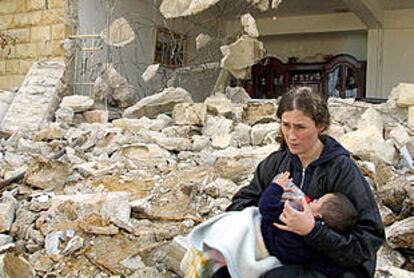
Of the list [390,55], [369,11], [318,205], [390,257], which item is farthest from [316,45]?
[318,205]

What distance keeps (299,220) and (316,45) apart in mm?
7799

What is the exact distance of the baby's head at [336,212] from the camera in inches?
57.3

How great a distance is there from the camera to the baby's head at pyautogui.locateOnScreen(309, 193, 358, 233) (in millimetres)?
1455

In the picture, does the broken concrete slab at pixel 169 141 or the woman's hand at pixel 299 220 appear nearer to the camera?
the woman's hand at pixel 299 220

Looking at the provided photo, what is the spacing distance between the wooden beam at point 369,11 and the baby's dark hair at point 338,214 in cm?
532

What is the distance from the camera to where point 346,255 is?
145cm

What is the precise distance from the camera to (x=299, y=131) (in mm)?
1569

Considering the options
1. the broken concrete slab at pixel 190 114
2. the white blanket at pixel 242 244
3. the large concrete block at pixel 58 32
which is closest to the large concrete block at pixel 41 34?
the large concrete block at pixel 58 32

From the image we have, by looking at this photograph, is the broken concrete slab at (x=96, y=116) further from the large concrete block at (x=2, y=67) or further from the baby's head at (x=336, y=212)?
the baby's head at (x=336, y=212)

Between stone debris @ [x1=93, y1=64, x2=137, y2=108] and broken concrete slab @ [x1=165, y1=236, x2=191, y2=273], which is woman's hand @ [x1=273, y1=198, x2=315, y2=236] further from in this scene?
stone debris @ [x1=93, y1=64, x2=137, y2=108]

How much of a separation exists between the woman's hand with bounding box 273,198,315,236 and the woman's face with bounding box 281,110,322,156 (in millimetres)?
195

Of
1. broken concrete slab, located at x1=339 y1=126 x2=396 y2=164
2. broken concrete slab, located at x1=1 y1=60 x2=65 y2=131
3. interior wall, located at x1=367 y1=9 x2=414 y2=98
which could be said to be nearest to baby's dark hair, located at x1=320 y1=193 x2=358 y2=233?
broken concrete slab, located at x1=339 y1=126 x2=396 y2=164

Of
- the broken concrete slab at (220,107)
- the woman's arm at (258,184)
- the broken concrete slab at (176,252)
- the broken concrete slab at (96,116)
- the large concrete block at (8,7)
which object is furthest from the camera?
the large concrete block at (8,7)

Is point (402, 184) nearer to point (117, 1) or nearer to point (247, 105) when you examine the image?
point (247, 105)
